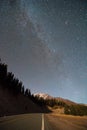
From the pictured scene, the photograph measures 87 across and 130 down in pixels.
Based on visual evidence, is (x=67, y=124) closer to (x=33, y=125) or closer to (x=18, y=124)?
(x=33, y=125)

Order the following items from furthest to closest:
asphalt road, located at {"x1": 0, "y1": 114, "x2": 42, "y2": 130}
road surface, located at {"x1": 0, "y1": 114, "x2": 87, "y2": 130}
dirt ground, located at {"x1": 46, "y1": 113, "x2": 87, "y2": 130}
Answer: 1. dirt ground, located at {"x1": 46, "y1": 113, "x2": 87, "y2": 130}
2. road surface, located at {"x1": 0, "y1": 114, "x2": 87, "y2": 130}
3. asphalt road, located at {"x1": 0, "y1": 114, "x2": 42, "y2": 130}

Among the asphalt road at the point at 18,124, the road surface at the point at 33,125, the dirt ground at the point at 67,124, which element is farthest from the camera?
the dirt ground at the point at 67,124

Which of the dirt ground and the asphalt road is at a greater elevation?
the asphalt road

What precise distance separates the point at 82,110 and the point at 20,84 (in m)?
46.2

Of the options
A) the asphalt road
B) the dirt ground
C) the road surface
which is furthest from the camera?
the dirt ground

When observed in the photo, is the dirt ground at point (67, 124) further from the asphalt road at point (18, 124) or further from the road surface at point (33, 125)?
the asphalt road at point (18, 124)

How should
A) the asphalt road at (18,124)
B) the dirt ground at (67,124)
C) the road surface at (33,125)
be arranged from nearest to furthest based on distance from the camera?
the asphalt road at (18,124) < the road surface at (33,125) < the dirt ground at (67,124)

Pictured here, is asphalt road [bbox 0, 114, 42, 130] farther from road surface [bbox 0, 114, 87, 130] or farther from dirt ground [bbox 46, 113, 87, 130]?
dirt ground [bbox 46, 113, 87, 130]

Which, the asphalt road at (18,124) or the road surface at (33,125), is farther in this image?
the road surface at (33,125)

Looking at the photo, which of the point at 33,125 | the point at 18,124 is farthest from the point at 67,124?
the point at 18,124

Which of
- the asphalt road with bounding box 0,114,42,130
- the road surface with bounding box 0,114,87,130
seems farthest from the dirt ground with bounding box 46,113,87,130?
the asphalt road with bounding box 0,114,42,130

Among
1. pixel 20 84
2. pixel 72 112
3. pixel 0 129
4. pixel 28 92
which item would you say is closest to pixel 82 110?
pixel 72 112

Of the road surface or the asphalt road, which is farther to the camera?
the road surface

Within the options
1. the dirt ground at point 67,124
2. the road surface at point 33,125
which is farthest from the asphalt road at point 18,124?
the dirt ground at point 67,124
